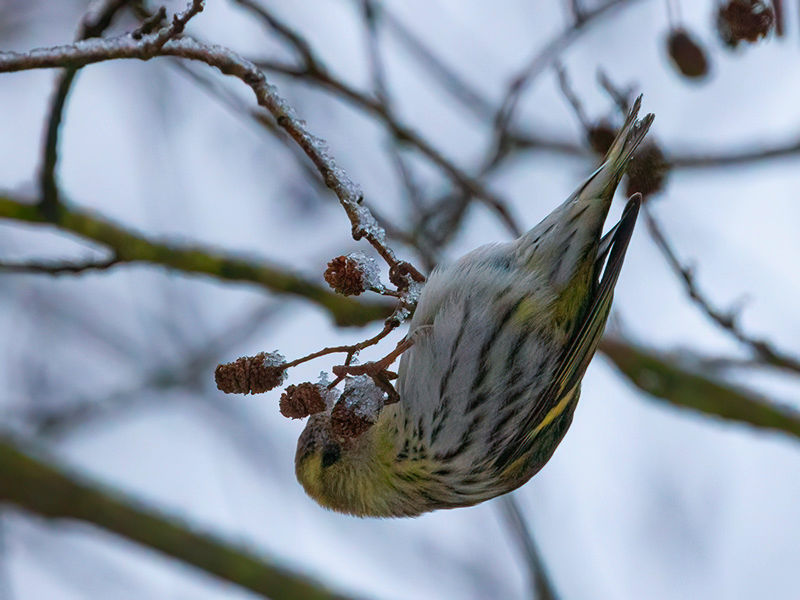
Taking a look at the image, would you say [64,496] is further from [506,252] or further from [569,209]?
[569,209]

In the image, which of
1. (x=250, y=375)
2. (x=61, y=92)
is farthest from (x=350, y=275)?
(x=61, y=92)

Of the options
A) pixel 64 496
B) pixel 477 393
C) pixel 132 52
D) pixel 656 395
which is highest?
pixel 656 395

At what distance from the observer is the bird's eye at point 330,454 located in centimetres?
252

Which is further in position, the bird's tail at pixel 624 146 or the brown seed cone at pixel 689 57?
the brown seed cone at pixel 689 57

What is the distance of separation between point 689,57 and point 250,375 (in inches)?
64.8

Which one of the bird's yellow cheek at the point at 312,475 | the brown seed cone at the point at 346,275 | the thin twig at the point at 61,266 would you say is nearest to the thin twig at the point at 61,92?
the thin twig at the point at 61,266

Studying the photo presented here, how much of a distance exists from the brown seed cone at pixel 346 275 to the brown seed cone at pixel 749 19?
121cm

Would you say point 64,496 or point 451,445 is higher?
point 451,445

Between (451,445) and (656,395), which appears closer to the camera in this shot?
(451,445)

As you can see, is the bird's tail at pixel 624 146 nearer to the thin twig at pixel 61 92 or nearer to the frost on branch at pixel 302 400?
the frost on branch at pixel 302 400

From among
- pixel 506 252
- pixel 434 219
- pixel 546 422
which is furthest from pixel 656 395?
pixel 434 219

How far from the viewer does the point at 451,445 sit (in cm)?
247

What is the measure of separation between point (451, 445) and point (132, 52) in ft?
4.22

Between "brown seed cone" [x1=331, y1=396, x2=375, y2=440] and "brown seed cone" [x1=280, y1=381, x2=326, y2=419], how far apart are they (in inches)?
5.6
